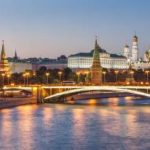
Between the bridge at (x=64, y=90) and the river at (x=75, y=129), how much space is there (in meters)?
3.58

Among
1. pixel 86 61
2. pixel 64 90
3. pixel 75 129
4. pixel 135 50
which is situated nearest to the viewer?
pixel 75 129

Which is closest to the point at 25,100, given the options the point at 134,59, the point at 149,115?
the point at 149,115

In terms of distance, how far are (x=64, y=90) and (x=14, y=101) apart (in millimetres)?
4102

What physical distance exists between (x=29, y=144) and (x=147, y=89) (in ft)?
54.1

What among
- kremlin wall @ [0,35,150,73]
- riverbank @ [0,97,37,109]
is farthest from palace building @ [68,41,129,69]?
riverbank @ [0,97,37,109]

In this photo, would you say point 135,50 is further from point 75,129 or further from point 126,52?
point 75,129

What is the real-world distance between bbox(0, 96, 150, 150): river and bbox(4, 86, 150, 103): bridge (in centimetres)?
358

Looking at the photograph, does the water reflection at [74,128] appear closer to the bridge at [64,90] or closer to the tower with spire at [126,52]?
the bridge at [64,90]

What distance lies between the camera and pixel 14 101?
3681cm

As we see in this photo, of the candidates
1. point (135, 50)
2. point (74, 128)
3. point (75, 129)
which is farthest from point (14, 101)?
point (135, 50)

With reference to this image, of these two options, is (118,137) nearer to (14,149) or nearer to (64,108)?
(14,149)

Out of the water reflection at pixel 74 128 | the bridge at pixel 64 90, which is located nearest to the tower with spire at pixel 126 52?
the bridge at pixel 64 90

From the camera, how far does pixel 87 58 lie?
9244 centimetres

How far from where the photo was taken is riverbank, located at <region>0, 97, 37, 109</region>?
115ft
